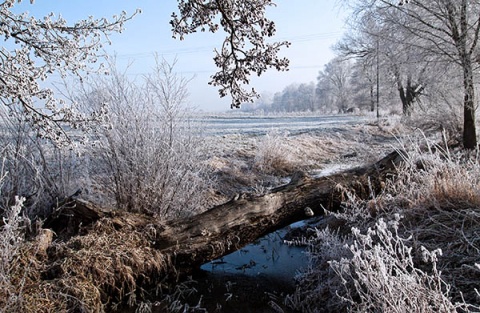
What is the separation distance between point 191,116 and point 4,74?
3.17 metres

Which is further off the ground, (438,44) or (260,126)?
(438,44)

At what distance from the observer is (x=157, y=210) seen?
579cm

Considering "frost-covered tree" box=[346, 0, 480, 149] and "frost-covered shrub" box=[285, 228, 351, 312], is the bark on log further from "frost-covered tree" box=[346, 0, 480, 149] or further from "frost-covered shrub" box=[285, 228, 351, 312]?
"frost-covered tree" box=[346, 0, 480, 149]

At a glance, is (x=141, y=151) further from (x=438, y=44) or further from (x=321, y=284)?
(x=438, y=44)

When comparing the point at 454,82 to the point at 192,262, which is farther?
the point at 454,82

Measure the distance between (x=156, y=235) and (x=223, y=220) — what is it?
838 mm

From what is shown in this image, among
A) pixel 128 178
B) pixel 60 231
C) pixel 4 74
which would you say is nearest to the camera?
pixel 4 74

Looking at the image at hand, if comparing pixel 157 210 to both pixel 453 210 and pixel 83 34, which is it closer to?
pixel 83 34

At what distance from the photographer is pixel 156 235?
4625 millimetres

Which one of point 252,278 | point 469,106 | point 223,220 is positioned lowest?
point 252,278

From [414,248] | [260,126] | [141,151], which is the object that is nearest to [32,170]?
[141,151]

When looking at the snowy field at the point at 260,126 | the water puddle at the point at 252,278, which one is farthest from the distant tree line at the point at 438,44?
the water puddle at the point at 252,278

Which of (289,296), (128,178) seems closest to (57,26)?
(128,178)

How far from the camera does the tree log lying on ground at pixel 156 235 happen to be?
13.1 feet
